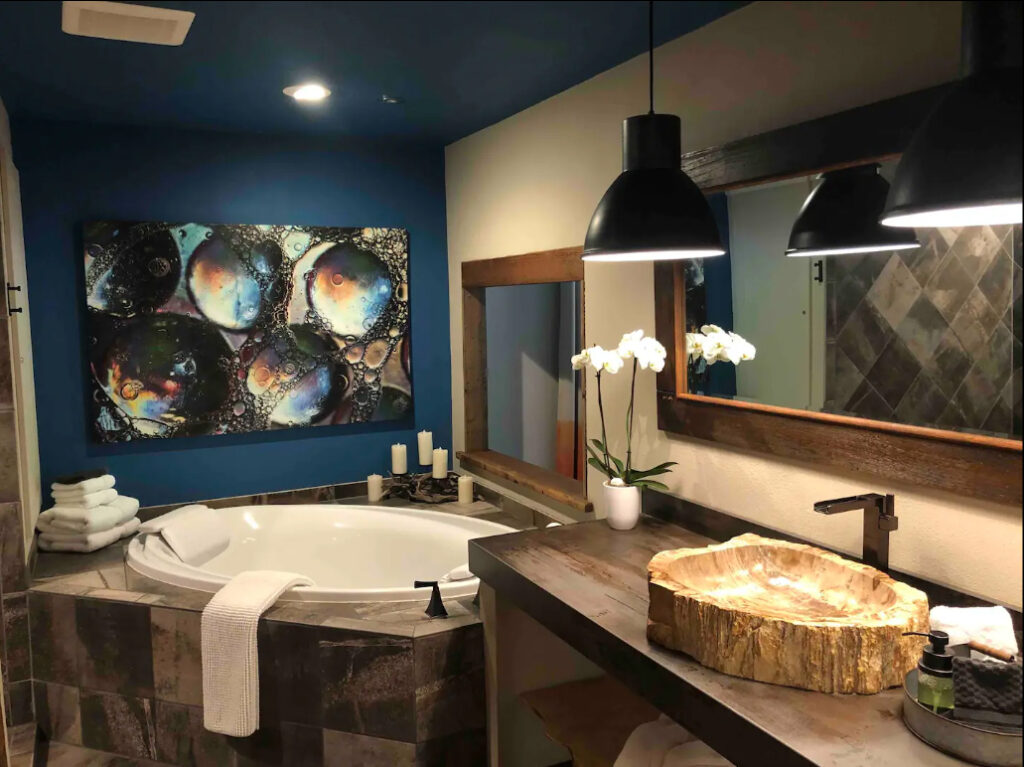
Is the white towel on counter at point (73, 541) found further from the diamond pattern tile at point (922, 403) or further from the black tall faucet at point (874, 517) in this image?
the diamond pattern tile at point (922, 403)

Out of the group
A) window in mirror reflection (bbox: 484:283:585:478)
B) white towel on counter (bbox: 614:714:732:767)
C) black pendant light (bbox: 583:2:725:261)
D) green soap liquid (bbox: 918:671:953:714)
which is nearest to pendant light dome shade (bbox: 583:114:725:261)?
black pendant light (bbox: 583:2:725:261)

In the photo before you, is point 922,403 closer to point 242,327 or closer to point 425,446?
point 425,446

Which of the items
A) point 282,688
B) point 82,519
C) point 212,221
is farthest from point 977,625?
point 212,221

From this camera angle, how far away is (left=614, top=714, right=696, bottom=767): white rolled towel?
200cm

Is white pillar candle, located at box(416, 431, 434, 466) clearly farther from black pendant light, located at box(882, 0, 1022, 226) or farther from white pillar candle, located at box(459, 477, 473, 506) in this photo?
black pendant light, located at box(882, 0, 1022, 226)

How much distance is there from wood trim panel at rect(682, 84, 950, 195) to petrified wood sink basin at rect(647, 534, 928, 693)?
89 centimetres

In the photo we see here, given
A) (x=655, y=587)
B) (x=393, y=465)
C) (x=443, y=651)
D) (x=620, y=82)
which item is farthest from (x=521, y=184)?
(x=655, y=587)

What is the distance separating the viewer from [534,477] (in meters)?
3.52

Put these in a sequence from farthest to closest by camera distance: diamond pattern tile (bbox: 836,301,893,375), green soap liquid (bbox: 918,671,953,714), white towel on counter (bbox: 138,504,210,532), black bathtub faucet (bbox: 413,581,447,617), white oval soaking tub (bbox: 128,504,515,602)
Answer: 1. white oval soaking tub (bbox: 128,504,515,602)
2. white towel on counter (bbox: 138,504,210,532)
3. black bathtub faucet (bbox: 413,581,447,617)
4. diamond pattern tile (bbox: 836,301,893,375)
5. green soap liquid (bbox: 918,671,953,714)

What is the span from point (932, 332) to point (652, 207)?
2.06 feet

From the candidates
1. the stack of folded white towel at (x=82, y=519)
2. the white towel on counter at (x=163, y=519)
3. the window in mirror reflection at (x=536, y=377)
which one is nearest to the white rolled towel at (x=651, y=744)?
the white towel on counter at (x=163, y=519)

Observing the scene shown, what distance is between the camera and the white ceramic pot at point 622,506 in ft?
8.10

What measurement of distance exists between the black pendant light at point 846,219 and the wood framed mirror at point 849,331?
26mm

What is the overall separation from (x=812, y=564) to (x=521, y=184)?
2.05m
